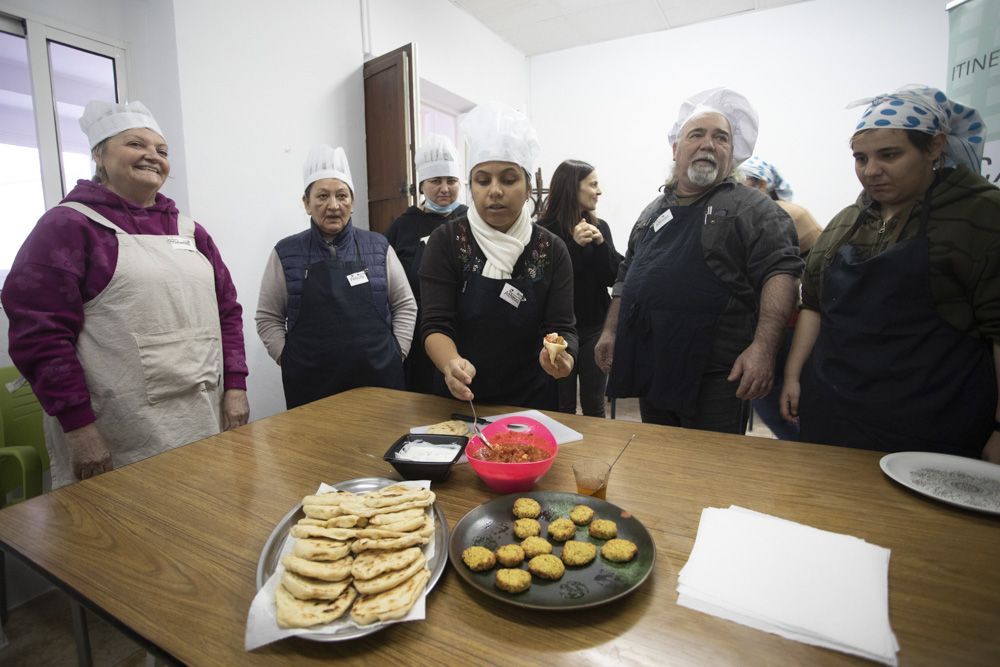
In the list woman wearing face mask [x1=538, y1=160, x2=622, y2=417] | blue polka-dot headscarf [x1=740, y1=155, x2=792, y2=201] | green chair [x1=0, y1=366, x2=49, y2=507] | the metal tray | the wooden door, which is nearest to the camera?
the metal tray

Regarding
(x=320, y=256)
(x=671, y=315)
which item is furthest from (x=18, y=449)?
(x=671, y=315)

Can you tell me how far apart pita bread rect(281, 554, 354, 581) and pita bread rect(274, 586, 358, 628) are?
0.03 m

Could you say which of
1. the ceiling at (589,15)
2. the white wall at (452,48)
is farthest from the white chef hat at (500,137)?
the ceiling at (589,15)

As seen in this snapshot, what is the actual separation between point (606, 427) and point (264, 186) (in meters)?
3.13

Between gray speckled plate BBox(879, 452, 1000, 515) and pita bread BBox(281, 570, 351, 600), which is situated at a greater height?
pita bread BBox(281, 570, 351, 600)

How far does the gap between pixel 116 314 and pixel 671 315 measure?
78.0 inches

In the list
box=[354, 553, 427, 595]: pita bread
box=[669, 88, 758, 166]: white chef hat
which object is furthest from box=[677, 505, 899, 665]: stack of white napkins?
box=[669, 88, 758, 166]: white chef hat

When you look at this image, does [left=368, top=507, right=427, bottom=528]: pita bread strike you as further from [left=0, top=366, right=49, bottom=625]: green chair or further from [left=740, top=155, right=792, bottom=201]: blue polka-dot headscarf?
[left=740, top=155, right=792, bottom=201]: blue polka-dot headscarf

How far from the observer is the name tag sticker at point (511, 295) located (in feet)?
5.95

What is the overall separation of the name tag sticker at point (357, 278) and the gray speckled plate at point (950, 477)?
6.81 feet

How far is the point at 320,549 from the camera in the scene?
827 millimetres

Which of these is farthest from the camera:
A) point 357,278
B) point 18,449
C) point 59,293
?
point 357,278

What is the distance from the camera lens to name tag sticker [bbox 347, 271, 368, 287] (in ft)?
7.88

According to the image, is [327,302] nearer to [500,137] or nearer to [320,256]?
[320,256]
